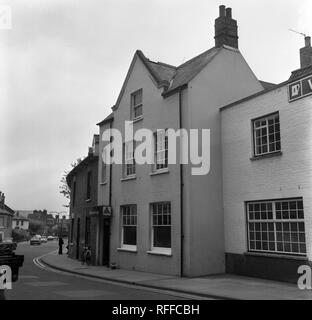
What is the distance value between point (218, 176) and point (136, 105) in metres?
6.25

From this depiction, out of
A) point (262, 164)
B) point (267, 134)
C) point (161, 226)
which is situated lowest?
point (161, 226)

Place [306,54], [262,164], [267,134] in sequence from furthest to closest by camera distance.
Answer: [306,54] → [267,134] → [262,164]

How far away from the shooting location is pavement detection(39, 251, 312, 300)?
1193 centimetres

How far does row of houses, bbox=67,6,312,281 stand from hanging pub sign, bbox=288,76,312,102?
3 centimetres

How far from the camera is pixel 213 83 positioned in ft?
60.6

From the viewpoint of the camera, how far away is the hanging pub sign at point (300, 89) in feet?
47.0

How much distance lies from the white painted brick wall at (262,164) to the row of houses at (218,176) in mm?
38

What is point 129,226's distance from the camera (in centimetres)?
2109

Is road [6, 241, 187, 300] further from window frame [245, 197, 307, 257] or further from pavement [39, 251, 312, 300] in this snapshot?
window frame [245, 197, 307, 257]

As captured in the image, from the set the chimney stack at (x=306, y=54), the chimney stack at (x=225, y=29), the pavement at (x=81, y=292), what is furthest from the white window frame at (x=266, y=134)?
the chimney stack at (x=306, y=54)

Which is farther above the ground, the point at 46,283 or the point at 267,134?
the point at 267,134

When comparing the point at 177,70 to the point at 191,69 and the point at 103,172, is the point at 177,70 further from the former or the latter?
the point at 103,172

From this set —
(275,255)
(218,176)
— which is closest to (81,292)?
(275,255)
